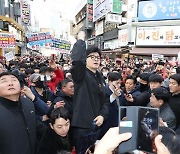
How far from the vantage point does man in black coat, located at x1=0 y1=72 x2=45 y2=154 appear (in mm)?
2063

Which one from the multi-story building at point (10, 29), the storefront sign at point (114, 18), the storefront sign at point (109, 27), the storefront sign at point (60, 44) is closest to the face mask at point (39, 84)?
the multi-story building at point (10, 29)

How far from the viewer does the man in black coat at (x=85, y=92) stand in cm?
243

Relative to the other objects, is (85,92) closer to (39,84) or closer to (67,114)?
(67,114)

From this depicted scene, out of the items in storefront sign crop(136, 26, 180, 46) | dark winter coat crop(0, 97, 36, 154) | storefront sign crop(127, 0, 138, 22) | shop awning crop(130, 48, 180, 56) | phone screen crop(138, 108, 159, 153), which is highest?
storefront sign crop(127, 0, 138, 22)

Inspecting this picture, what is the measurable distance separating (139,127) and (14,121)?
1.34 metres

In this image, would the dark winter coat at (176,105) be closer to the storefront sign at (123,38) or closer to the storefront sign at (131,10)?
the storefront sign at (123,38)

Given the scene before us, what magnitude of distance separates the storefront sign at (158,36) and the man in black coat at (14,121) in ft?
60.2

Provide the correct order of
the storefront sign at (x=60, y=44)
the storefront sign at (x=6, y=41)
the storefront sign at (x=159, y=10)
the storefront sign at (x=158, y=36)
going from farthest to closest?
the storefront sign at (x=159, y=10), the storefront sign at (x=158, y=36), the storefront sign at (x=60, y=44), the storefront sign at (x=6, y=41)

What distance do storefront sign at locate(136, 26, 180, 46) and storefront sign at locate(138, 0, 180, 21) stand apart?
1322mm

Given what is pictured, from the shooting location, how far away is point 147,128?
3.86 feet

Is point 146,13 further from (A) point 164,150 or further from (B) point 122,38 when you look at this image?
(A) point 164,150

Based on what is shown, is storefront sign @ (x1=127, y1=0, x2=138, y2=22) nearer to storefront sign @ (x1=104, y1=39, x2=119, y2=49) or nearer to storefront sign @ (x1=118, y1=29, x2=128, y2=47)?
storefront sign @ (x1=104, y1=39, x2=119, y2=49)

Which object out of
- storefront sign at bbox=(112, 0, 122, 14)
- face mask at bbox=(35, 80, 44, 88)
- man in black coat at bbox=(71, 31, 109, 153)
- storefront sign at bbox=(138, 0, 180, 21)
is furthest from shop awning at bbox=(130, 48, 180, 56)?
man in black coat at bbox=(71, 31, 109, 153)

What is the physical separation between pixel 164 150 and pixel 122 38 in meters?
25.0
